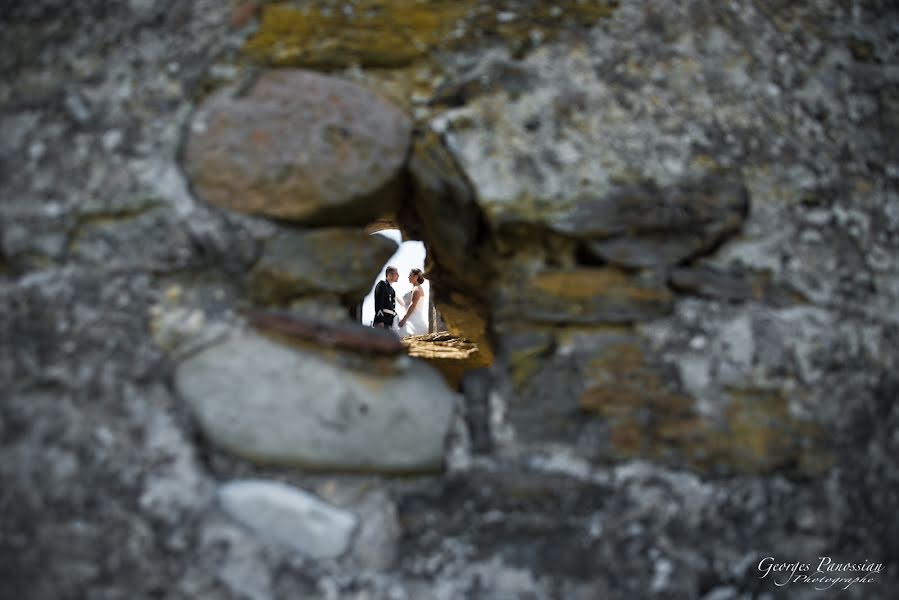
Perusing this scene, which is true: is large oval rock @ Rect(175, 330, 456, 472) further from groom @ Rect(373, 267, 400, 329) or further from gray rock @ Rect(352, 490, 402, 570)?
groom @ Rect(373, 267, 400, 329)

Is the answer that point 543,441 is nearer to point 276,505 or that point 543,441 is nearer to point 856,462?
point 276,505

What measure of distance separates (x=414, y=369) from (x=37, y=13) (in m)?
0.96

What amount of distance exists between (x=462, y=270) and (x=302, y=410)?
44 centimetres

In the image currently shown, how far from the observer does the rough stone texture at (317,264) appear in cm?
119

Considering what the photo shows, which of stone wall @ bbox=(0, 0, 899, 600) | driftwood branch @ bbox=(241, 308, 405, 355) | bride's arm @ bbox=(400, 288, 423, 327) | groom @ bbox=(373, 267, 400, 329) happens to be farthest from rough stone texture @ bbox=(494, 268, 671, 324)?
bride's arm @ bbox=(400, 288, 423, 327)

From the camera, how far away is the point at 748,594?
3.84 feet

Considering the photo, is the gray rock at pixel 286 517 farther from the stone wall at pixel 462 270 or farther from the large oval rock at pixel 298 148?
the large oval rock at pixel 298 148

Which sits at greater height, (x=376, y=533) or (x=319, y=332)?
(x=319, y=332)

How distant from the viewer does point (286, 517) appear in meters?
1.09

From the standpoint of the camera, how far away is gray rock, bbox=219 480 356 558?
1086 millimetres

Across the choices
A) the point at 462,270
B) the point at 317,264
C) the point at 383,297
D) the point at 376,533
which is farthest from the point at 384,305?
the point at 376,533

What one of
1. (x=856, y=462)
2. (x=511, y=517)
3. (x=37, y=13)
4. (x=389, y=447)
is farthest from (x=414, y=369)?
(x=37, y=13)

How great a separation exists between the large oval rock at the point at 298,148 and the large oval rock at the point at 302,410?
244 mm
